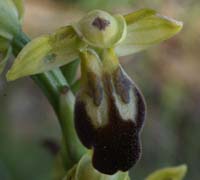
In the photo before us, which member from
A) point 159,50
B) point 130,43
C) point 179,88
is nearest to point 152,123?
point 179,88

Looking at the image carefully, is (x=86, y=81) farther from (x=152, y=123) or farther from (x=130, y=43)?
(x=152, y=123)

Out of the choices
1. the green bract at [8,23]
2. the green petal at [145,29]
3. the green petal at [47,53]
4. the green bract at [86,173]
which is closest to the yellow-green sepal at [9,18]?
the green bract at [8,23]

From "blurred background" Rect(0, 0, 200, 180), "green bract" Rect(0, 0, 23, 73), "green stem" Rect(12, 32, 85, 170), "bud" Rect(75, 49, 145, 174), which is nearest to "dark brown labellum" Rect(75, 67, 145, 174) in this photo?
"bud" Rect(75, 49, 145, 174)

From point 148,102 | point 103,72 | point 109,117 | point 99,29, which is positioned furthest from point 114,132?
point 148,102

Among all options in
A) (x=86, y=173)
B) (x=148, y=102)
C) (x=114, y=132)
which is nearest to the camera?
(x=114, y=132)

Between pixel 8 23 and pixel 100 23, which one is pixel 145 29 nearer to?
pixel 100 23

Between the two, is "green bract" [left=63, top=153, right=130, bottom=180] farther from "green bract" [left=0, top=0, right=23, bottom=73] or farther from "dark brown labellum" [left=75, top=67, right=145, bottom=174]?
"green bract" [left=0, top=0, right=23, bottom=73]

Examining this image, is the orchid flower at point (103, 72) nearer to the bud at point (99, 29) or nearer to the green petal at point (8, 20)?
the bud at point (99, 29)
